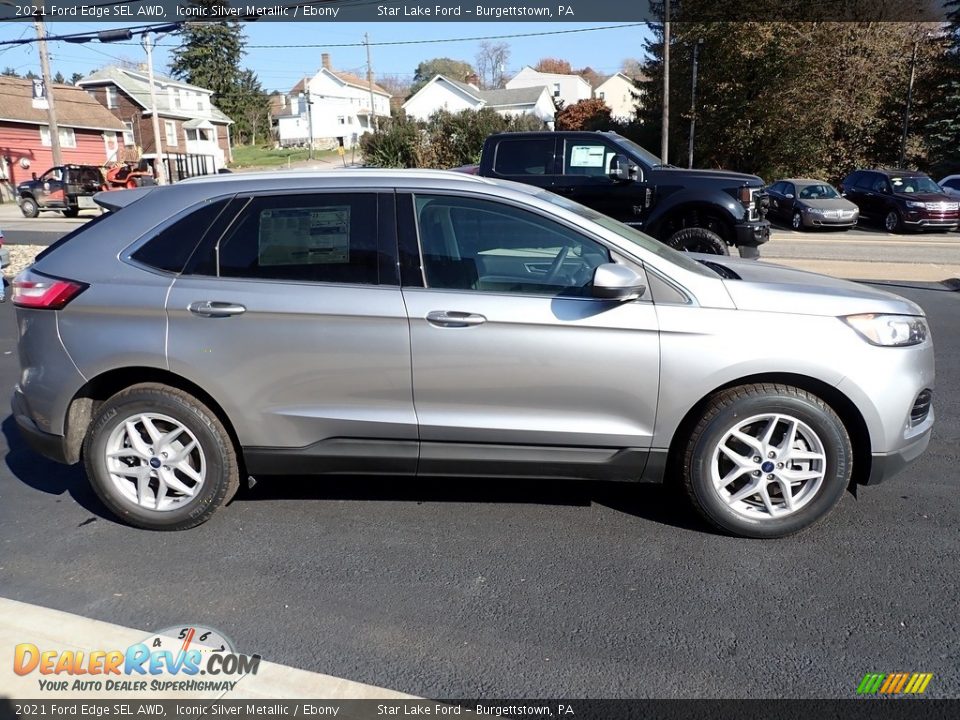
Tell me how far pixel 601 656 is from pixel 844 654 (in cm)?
91

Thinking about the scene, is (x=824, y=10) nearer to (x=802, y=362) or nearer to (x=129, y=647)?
(x=802, y=362)

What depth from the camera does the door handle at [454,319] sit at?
3621 mm

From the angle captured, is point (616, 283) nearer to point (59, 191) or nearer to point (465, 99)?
point (59, 191)

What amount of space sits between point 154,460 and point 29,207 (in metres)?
29.7

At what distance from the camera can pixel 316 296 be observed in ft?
12.2

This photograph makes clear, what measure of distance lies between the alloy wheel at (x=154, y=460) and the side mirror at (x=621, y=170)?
8.14 m

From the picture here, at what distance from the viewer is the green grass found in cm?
6045

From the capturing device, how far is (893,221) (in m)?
21.5

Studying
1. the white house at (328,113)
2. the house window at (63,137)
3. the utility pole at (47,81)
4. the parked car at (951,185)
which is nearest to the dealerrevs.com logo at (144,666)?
the parked car at (951,185)

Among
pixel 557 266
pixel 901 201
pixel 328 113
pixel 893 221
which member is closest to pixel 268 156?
pixel 328 113

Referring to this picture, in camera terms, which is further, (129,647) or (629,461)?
(629,461)

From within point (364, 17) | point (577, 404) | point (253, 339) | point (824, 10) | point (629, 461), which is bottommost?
point (629, 461)

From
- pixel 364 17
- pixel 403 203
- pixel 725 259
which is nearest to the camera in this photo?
pixel 403 203

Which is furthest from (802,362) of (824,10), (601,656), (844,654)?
(824,10)
